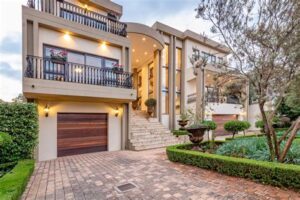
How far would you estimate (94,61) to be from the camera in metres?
10.4

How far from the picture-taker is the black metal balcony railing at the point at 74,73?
26.1 feet

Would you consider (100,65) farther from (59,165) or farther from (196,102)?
(196,102)

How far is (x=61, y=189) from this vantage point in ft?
16.5

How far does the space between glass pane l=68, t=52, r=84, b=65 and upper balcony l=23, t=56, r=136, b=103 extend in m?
0.78

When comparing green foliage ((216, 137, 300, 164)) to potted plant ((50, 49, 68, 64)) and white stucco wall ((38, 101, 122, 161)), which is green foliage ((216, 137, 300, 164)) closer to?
white stucco wall ((38, 101, 122, 161))

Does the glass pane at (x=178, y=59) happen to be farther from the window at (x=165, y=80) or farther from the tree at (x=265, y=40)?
the tree at (x=265, y=40)

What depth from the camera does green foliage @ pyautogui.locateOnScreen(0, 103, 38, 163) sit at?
6.70m

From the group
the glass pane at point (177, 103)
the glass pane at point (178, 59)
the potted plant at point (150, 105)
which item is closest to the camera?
the potted plant at point (150, 105)

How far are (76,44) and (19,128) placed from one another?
16.1ft

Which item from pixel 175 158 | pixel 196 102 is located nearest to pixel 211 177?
pixel 175 158

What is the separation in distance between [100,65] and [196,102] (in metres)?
9.41

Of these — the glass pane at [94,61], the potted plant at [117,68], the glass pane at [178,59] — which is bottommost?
the potted plant at [117,68]

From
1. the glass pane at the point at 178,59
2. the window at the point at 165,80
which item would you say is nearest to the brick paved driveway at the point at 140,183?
the window at the point at 165,80

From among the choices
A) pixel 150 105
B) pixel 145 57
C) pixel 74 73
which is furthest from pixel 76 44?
pixel 145 57
